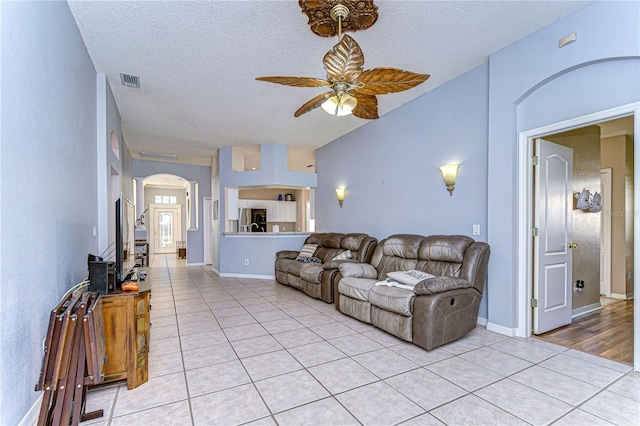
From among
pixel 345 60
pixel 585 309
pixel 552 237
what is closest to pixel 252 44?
A: pixel 345 60

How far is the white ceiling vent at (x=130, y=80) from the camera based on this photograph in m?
3.58

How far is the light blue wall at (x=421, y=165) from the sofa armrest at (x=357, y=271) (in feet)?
2.80

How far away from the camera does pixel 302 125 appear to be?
215 inches

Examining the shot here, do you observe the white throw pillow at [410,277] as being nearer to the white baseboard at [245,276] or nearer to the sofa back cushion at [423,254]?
the sofa back cushion at [423,254]

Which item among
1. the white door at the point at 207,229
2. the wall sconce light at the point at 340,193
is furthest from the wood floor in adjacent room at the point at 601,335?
the white door at the point at 207,229

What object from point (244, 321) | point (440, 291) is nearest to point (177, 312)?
point (244, 321)

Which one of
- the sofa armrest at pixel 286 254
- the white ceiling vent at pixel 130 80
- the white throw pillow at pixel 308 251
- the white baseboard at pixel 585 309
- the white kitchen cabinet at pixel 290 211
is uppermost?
the white ceiling vent at pixel 130 80

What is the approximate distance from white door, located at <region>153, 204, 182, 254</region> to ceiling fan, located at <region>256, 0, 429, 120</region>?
12.1 metres

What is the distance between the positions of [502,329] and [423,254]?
43.5 inches

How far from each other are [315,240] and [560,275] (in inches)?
157

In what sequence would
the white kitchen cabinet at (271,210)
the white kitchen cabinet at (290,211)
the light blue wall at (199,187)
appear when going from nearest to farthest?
1. the light blue wall at (199,187)
2. the white kitchen cabinet at (271,210)
3. the white kitchen cabinet at (290,211)

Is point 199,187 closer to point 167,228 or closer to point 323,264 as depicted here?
point 323,264

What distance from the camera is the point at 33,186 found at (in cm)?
176

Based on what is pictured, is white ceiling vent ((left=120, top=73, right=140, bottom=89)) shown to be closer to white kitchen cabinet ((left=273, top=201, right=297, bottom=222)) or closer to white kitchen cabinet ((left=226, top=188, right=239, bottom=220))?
white kitchen cabinet ((left=226, top=188, right=239, bottom=220))
